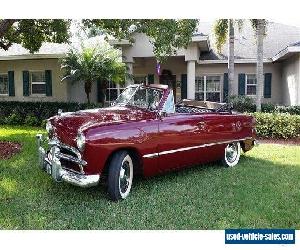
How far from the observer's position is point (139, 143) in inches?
201

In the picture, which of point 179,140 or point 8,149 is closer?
point 179,140

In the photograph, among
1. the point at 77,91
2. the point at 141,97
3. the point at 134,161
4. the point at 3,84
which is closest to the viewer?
the point at 134,161

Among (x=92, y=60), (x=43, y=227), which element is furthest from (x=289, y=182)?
(x=92, y=60)

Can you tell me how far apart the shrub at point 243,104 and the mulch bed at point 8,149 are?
793cm

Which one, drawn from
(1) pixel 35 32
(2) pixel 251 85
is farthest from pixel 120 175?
(2) pixel 251 85

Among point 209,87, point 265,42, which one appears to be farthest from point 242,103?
point 265,42

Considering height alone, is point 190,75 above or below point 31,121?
above

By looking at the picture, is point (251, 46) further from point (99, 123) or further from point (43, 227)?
point (43, 227)

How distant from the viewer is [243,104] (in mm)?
13586

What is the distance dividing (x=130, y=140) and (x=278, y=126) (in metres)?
6.93

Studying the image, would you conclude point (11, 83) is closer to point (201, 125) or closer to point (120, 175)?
point (201, 125)

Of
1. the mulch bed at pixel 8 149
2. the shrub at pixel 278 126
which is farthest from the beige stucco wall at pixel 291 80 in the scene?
the mulch bed at pixel 8 149

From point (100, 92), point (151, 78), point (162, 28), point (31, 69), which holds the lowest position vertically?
point (100, 92)

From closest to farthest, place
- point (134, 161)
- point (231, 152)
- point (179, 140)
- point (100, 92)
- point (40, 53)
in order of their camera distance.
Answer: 1. point (134, 161)
2. point (179, 140)
3. point (231, 152)
4. point (100, 92)
5. point (40, 53)
